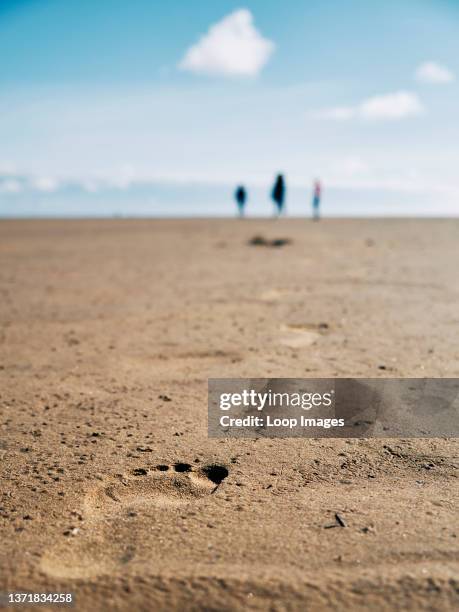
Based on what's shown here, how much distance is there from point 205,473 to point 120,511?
1.89ft

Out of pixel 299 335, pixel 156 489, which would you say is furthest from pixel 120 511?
pixel 299 335

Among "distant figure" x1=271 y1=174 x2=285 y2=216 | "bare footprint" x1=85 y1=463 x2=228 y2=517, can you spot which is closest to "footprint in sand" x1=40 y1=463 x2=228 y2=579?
"bare footprint" x1=85 y1=463 x2=228 y2=517

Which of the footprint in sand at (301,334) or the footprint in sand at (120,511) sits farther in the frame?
the footprint in sand at (301,334)

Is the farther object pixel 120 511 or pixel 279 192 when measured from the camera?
pixel 279 192

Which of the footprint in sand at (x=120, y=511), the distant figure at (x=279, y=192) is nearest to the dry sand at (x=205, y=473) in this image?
the footprint in sand at (x=120, y=511)

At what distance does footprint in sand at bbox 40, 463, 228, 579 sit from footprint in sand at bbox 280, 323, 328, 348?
8.77 ft

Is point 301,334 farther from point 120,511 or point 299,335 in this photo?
point 120,511

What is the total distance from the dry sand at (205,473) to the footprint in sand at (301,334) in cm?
2

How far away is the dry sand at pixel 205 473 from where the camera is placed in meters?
2.35

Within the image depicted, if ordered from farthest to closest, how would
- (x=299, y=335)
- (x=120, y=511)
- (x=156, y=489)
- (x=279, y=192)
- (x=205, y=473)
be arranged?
1. (x=279, y=192)
2. (x=299, y=335)
3. (x=205, y=473)
4. (x=156, y=489)
5. (x=120, y=511)

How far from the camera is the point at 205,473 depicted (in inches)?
129

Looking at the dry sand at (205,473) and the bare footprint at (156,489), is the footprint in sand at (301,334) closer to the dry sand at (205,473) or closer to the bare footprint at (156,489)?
the dry sand at (205,473)

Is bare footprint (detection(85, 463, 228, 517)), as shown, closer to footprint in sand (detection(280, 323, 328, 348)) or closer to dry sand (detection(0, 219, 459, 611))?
dry sand (detection(0, 219, 459, 611))

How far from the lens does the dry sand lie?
2.35m
